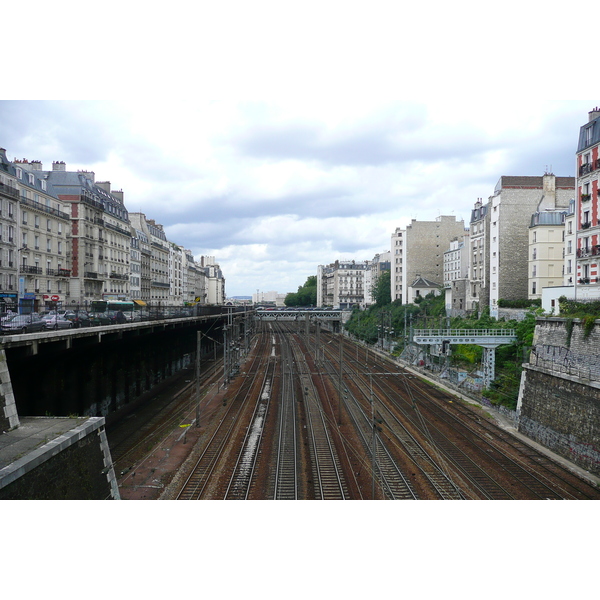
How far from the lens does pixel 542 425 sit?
22.7m

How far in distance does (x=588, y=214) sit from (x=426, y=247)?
6028 centimetres

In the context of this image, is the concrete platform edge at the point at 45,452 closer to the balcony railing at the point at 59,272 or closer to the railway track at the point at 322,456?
the railway track at the point at 322,456

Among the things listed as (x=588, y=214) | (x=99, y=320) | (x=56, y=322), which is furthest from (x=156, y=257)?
(x=588, y=214)

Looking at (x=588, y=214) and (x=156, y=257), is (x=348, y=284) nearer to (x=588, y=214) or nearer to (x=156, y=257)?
(x=156, y=257)

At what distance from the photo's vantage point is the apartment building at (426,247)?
8775 cm

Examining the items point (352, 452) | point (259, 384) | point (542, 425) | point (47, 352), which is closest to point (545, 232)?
point (542, 425)

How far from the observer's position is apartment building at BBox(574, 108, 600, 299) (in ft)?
90.6

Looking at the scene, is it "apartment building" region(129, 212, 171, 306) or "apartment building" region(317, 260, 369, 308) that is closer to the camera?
"apartment building" region(129, 212, 171, 306)

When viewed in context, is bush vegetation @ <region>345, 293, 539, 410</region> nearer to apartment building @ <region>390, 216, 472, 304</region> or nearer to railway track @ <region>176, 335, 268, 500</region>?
apartment building @ <region>390, 216, 472, 304</region>

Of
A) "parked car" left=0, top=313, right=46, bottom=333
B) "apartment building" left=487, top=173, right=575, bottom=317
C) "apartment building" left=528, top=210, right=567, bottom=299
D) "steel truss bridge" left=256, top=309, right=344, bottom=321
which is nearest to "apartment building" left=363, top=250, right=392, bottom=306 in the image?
"steel truss bridge" left=256, top=309, right=344, bottom=321

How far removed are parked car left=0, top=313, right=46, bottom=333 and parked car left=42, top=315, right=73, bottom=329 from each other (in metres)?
0.37

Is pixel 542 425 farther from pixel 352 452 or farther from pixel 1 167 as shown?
pixel 1 167

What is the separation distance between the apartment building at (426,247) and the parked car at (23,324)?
75785mm

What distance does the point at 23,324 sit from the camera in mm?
16391
